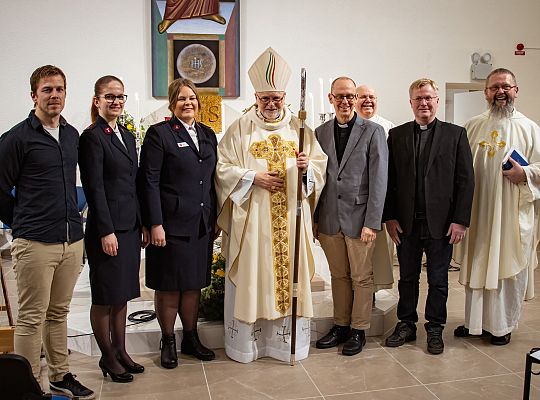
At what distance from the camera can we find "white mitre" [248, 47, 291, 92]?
341cm

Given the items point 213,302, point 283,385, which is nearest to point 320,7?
point 213,302

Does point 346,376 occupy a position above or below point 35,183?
below

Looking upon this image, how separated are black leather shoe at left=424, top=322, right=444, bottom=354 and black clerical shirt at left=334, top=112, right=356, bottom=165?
3.83 ft

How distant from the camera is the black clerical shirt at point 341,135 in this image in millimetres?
3610

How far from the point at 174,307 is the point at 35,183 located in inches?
44.6

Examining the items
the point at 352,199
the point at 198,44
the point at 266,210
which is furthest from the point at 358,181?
the point at 198,44

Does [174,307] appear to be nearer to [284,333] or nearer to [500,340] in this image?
Result: [284,333]

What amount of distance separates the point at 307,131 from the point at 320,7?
3.82 metres

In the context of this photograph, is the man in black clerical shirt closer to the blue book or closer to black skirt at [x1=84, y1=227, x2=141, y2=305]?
the blue book

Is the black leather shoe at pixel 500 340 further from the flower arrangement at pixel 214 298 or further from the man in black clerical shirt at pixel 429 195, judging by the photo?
the flower arrangement at pixel 214 298

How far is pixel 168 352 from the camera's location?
3.44 metres

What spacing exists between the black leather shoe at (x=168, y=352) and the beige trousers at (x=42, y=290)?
2.19ft

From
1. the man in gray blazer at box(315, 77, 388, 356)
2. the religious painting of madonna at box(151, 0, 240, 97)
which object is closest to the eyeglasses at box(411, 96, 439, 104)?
the man in gray blazer at box(315, 77, 388, 356)

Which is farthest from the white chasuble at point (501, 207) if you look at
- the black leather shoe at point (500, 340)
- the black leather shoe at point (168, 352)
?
the black leather shoe at point (168, 352)
